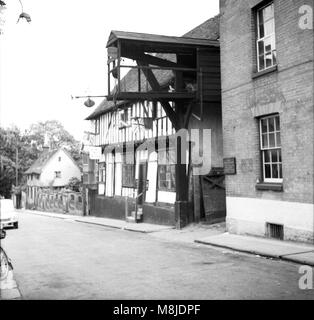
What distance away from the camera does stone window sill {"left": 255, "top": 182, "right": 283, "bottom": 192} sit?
454 inches

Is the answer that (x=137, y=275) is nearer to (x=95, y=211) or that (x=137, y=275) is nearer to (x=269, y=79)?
(x=269, y=79)

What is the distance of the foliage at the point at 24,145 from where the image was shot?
57.9 m

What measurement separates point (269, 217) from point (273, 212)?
230 millimetres

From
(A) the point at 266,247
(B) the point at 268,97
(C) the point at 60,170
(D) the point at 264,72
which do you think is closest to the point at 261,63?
(D) the point at 264,72

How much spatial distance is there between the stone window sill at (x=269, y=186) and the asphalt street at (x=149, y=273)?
7.62 feet

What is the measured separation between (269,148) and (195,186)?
5.05 meters

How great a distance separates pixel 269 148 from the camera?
12125 millimetres

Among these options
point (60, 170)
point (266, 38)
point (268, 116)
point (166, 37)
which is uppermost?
point (166, 37)

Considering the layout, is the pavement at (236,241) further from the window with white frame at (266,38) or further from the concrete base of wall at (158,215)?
the window with white frame at (266,38)

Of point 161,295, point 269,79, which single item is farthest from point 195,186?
point 161,295

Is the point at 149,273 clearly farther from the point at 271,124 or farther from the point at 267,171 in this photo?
the point at 271,124

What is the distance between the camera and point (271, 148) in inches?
474

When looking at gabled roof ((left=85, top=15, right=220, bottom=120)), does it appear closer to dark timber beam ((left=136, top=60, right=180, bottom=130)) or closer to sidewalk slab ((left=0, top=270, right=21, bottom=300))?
dark timber beam ((left=136, top=60, right=180, bottom=130))

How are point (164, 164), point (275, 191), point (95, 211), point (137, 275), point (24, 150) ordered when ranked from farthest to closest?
point (24, 150), point (95, 211), point (164, 164), point (275, 191), point (137, 275)
